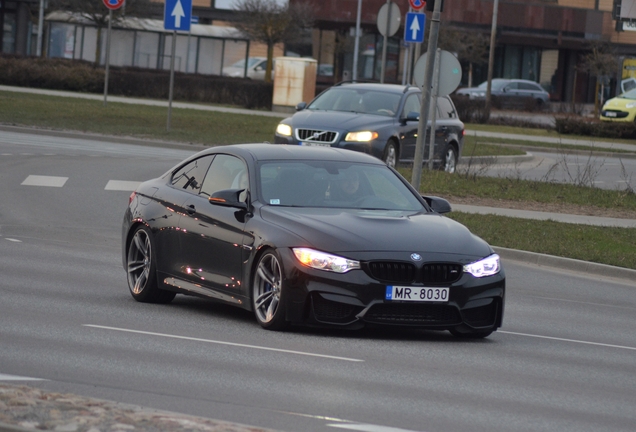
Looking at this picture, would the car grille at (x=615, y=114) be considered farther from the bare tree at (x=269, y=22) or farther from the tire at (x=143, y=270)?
the tire at (x=143, y=270)

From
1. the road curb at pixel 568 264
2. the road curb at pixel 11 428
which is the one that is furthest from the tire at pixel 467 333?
the road curb at pixel 568 264

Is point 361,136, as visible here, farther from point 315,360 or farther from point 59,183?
point 315,360

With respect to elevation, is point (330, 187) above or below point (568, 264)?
above

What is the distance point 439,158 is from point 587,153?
9.92m

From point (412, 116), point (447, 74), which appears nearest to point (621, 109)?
point (412, 116)

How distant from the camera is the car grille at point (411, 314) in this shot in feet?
29.8

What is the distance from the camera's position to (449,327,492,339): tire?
9.47 m

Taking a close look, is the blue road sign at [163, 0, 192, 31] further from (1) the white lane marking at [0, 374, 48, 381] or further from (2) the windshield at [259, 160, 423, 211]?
(1) the white lane marking at [0, 374, 48, 381]

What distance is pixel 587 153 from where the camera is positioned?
1368 inches

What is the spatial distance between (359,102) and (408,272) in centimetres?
1610

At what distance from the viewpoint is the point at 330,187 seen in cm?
1021

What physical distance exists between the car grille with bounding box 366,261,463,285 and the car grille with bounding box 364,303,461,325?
0.57ft

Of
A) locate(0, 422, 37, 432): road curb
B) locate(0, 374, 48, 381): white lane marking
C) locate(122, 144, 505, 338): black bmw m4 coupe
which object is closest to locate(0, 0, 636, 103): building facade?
locate(122, 144, 505, 338): black bmw m4 coupe

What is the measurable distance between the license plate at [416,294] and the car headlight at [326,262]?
1.00ft
